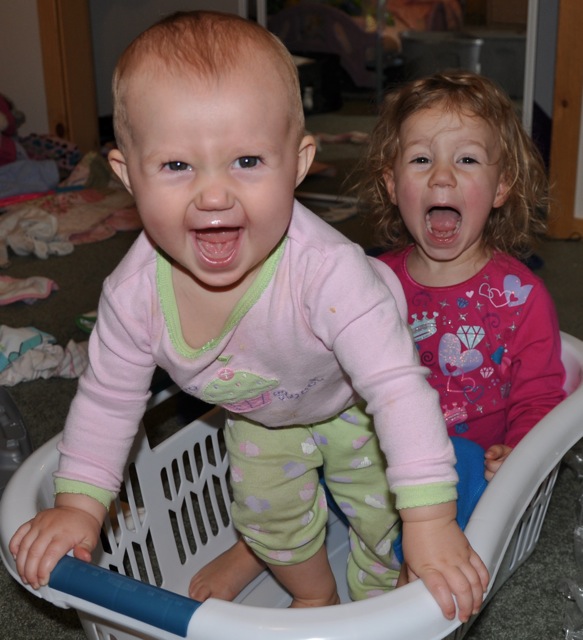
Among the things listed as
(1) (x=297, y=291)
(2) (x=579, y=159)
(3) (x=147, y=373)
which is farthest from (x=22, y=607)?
(2) (x=579, y=159)

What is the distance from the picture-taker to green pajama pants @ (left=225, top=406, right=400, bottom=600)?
3.18 feet

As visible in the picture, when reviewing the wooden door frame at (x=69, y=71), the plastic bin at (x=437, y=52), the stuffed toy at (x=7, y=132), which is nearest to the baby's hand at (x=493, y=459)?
the plastic bin at (x=437, y=52)

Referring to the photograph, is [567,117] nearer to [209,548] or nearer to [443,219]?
[443,219]

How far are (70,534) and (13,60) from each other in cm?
251

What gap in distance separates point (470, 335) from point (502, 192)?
177 millimetres

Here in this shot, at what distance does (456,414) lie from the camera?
3.61 feet

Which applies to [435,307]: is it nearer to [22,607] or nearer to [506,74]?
[22,607]

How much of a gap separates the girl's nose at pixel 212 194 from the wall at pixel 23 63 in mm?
2393

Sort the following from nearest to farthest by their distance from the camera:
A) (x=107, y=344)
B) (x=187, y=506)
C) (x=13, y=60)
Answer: (x=107, y=344) → (x=187, y=506) → (x=13, y=60)

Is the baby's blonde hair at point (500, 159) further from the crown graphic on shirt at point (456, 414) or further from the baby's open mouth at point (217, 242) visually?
the baby's open mouth at point (217, 242)

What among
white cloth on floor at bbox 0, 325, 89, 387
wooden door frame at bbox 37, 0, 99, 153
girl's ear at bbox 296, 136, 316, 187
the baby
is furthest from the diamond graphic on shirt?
wooden door frame at bbox 37, 0, 99, 153

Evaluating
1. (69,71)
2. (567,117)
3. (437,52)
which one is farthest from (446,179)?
(69,71)

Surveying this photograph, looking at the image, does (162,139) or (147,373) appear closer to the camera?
(162,139)

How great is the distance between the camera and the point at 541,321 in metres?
1.08
